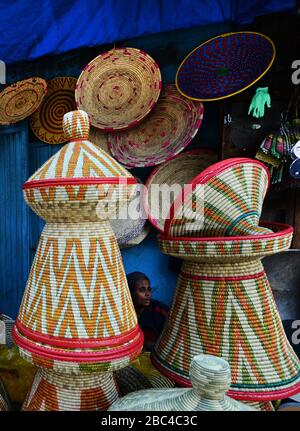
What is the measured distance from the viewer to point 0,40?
2.02 m

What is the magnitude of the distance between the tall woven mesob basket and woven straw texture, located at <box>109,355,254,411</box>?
0.49ft

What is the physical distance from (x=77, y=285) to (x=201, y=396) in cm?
45

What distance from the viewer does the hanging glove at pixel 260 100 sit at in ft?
5.30

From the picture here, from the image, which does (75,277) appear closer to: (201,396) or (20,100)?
(201,396)

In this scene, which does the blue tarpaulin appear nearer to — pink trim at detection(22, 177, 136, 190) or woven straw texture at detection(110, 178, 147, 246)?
woven straw texture at detection(110, 178, 147, 246)

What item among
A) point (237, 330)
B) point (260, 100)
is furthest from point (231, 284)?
point (260, 100)

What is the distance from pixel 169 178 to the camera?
189 centimetres

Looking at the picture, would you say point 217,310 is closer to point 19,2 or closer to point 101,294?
point 101,294

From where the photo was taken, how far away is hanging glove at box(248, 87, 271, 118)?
1616 mm

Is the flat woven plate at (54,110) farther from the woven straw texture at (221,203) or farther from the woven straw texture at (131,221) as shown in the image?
the woven straw texture at (221,203)

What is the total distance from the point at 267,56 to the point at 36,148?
5.00ft

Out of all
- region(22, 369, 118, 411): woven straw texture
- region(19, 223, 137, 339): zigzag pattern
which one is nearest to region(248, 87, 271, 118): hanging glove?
region(19, 223, 137, 339): zigzag pattern

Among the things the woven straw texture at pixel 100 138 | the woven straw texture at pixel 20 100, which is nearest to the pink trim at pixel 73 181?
the woven straw texture at pixel 100 138
